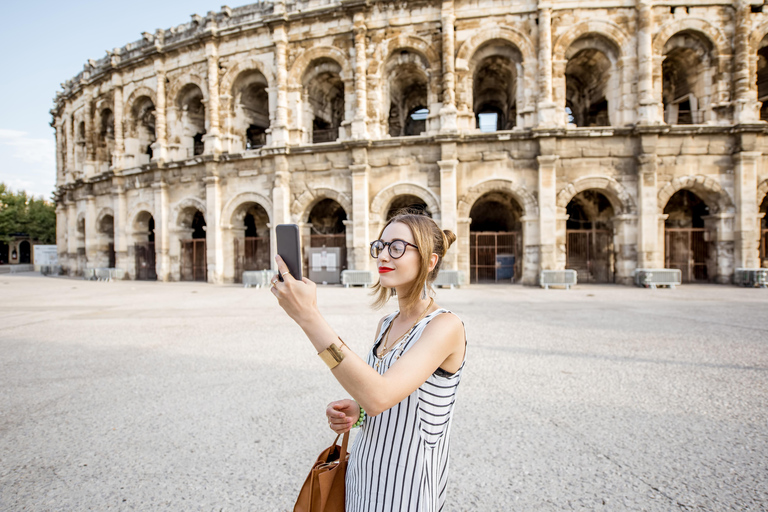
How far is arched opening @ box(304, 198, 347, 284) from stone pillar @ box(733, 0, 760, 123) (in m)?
15.3

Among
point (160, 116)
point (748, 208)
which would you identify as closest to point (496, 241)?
point (748, 208)

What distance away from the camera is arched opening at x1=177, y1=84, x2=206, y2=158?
1900 cm

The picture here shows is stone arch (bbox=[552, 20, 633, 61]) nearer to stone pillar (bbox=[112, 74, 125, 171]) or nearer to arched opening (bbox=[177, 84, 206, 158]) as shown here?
arched opening (bbox=[177, 84, 206, 158])

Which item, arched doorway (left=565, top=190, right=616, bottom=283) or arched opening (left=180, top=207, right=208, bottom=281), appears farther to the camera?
arched opening (left=180, top=207, right=208, bottom=281)

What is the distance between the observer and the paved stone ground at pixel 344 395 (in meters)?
2.51

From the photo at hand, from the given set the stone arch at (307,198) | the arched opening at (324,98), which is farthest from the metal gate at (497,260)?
the arched opening at (324,98)

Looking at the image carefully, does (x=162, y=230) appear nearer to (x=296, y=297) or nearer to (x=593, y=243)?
(x=593, y=243)

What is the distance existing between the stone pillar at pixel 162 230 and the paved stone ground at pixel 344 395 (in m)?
12.2

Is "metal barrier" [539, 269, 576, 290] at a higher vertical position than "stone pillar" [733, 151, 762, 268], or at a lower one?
lower

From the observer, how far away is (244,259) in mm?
18703

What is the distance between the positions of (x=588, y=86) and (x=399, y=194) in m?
10.0

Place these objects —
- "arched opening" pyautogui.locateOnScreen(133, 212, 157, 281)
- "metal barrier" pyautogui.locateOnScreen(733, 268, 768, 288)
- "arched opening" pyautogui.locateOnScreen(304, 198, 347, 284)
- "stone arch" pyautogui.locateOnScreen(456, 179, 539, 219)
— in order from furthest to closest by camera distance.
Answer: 1. "arched opening" pyautogui.locateOnScreen(133, 212, 157, 281)
2. "arched opening" pyautogui.locateOnScreen(304, 198, 347, 284)
3. "stone arch" pyautogui.locateOnScreen(456, 179, 539, 219)
4. "metal barrier" pyautogui.locateOnScreen(733, 268, 768, 288)

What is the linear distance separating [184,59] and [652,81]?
66.1 feet

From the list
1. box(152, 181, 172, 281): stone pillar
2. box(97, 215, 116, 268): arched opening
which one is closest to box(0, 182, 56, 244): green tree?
box(97, 215, 116, 268): arched opening
